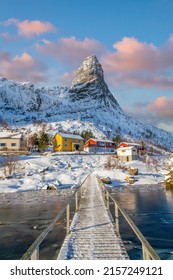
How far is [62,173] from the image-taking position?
53.3 m

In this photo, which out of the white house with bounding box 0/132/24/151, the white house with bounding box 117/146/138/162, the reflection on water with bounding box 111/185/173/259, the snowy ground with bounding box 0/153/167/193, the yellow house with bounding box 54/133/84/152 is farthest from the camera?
the yellow house with bounding box 54/133/84/152

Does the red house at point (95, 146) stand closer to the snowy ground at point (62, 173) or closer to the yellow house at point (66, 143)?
the yellow house at point (66, 143)

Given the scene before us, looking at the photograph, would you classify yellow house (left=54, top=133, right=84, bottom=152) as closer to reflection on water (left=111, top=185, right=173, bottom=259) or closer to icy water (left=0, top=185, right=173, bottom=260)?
reflection on water (left=111, top=185, right=173, bottom=259)

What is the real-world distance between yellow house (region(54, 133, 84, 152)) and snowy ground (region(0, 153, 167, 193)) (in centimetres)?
2038

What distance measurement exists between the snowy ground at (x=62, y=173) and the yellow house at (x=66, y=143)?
2038 centimetres

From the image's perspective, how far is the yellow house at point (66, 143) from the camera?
93844 mm

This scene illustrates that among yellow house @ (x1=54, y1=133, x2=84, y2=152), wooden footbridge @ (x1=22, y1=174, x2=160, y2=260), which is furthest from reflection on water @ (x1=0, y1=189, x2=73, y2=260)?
yellow house @ (x1=54, y1=133, x2=84, y2=152)

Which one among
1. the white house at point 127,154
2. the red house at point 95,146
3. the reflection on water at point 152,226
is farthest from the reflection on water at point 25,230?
the red house at point 95,146

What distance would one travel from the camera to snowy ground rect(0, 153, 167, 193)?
44688mm

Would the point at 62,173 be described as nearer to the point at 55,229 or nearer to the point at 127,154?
the point at 127,154

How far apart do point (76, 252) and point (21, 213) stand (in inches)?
571

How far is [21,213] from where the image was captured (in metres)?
22.2

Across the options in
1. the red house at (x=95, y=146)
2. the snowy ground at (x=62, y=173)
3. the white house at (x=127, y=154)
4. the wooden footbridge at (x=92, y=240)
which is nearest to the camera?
the wooden footbridge at (x=92, y=240)

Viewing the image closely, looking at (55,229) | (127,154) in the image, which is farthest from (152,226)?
(127,154)
